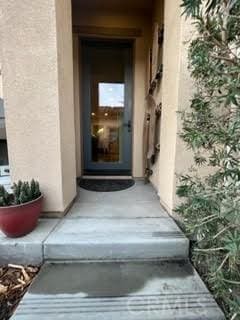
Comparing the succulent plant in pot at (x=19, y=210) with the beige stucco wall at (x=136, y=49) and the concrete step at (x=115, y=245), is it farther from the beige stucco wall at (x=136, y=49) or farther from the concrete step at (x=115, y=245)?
the beige stucco wall at (x=136, y=49)

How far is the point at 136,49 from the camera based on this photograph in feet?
12.5

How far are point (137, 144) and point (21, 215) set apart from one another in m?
2.45

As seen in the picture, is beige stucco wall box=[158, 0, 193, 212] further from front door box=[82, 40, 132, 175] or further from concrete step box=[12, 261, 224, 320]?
front door box=[82, 40, 132, 175]

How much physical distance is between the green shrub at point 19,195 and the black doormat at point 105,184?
1298mm

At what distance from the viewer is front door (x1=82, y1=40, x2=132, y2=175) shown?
3.97 metres

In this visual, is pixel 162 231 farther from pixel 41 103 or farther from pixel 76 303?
pixel 41 103

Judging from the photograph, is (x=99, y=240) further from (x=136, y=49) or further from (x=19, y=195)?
(x=136, y=49)

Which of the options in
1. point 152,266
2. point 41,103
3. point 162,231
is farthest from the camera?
point 41,103

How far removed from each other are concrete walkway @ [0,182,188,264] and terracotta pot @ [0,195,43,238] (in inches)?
2.6

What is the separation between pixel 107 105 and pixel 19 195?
8.15 feet

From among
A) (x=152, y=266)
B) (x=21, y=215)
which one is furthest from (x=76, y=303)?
(x=21, y=215)

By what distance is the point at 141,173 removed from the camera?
4.09 meters

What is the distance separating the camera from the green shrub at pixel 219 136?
107 centimetres

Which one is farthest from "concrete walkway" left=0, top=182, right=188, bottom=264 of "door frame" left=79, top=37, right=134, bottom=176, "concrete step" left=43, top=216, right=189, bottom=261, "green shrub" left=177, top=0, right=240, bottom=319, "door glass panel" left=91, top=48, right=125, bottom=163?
"door glass panel" left=91, top=48, right=125, bottom=163
